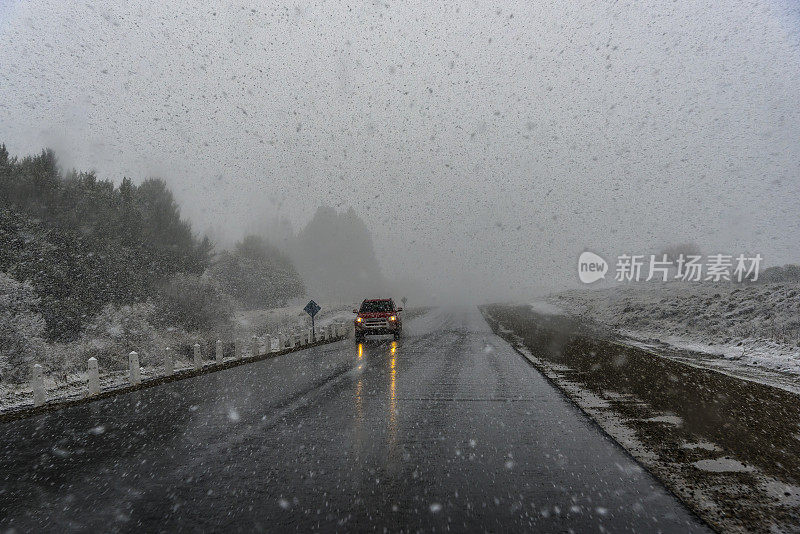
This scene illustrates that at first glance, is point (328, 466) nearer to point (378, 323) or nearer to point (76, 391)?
point (76, 391)

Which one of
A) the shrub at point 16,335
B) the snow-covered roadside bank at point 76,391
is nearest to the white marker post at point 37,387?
the snow-covered roadside bank at point 76,391

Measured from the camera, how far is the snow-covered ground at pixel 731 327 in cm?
1559

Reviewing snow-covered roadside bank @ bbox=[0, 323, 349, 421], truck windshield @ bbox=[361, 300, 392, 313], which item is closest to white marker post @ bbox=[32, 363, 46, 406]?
snow-covered roadside bank @ bbox=[0, 323, 349, 421]

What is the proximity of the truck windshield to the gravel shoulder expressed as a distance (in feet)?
38.9

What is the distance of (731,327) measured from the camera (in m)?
21.5

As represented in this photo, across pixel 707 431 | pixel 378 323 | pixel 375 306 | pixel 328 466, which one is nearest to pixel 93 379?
pixel 328 466

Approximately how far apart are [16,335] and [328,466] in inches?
696

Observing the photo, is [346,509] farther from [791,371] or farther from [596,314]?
[596,314]

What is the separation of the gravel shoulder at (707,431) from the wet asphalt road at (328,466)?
363mm

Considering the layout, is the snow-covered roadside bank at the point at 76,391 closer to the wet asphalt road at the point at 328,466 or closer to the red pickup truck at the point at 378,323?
the wet asphalt road at the point at 328,466

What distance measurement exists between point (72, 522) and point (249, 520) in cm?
145

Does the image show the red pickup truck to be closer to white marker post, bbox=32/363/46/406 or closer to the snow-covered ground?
the snow-covered ground

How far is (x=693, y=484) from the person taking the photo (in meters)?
4.89

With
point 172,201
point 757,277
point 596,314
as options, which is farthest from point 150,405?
point 757,277
